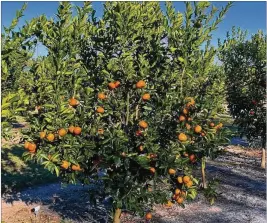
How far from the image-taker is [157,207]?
33.6 ft

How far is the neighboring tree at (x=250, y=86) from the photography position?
1352cm

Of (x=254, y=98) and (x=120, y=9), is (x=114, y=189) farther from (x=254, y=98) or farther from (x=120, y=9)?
(x=254, y=98)

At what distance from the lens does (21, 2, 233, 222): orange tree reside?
573cm

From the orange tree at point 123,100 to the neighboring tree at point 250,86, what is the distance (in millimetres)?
7626

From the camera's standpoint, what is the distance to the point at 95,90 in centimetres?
650

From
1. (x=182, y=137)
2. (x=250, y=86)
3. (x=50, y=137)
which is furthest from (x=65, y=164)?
(x=250, y=86)

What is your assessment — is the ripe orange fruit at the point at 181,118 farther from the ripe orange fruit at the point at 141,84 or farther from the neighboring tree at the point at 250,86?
the neighboring tree at the point at 250,86

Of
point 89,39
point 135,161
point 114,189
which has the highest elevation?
point 89,39

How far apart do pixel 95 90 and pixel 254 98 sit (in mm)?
8996

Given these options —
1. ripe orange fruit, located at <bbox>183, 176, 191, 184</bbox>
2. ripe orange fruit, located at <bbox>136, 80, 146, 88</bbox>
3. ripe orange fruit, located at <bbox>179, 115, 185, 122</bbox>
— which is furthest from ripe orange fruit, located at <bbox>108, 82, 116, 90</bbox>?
ripe orange fruit, located at <bbox>183, 176, 191, 184</bbox>

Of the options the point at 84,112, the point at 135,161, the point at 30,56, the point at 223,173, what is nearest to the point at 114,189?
the point at 135,161

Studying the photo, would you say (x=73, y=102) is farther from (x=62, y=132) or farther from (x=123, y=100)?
(x=123, y=100)

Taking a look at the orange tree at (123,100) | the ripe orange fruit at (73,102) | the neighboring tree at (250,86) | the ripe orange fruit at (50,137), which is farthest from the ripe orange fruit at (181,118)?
the neighboring tree at (250,86)

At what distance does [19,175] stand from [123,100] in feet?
29.0
